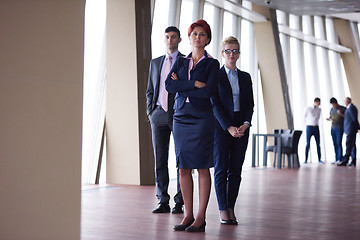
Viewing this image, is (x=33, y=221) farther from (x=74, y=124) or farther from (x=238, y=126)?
(x=238, y=126)

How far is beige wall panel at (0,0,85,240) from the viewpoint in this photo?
7.93 ft

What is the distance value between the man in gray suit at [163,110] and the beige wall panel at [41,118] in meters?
1.84

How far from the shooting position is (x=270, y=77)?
13.4m

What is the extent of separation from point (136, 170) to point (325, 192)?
2.52m

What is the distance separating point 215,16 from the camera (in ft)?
37.3

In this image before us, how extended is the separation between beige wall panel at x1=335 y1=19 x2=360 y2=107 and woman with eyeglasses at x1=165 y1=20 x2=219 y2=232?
1544 cm

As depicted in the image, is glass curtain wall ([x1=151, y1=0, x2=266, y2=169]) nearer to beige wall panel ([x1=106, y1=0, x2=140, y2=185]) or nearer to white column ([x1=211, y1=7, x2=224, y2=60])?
white column ([x1=211, y1=7, x2=224, y2=60])

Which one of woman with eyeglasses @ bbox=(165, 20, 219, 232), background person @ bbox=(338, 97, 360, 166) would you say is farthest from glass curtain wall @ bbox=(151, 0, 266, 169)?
woman with eyeglasses @ bbox=(165, 20, 219, 232)

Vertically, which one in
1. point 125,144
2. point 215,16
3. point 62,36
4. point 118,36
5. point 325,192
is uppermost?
point 215,16

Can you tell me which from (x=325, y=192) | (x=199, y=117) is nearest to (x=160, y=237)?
(x=199, y=117)

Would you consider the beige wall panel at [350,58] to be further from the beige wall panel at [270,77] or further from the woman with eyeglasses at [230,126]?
the woman with eyeglasses at [230,126]

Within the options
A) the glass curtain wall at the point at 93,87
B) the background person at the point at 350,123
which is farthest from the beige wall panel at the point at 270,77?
the glass curtain wall at the point at 93,87

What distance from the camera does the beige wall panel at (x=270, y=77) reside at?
1320 cm

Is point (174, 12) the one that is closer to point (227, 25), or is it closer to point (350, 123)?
point (227, 25)
